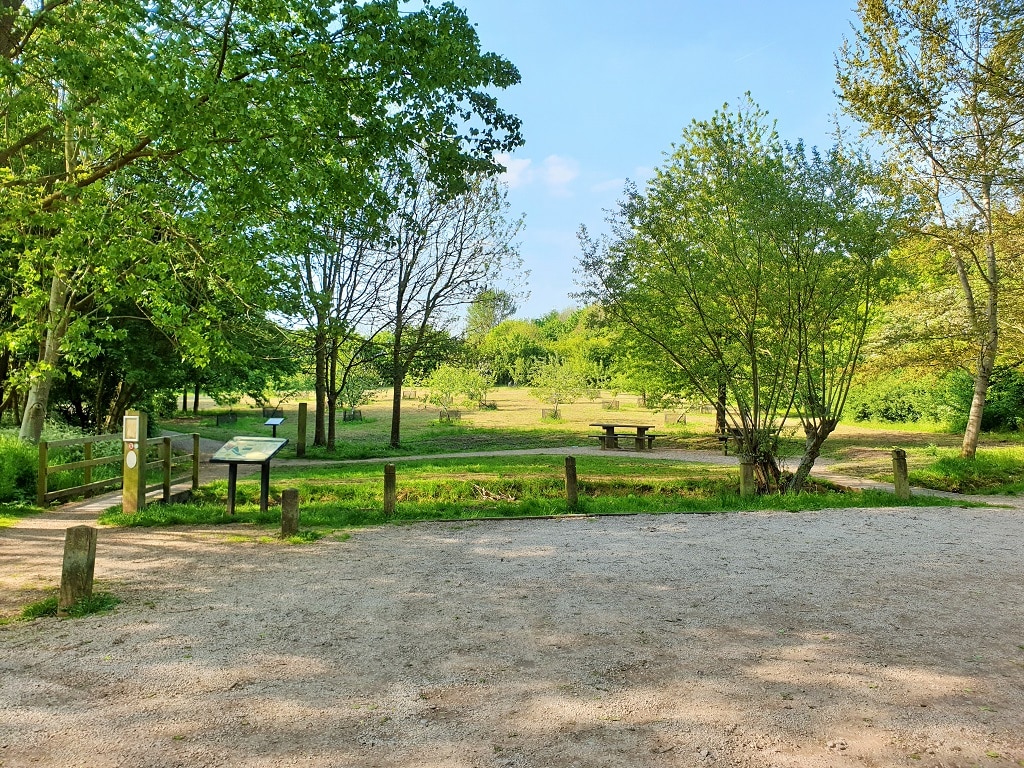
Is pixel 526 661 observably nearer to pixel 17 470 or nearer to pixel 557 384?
pixel 17 470

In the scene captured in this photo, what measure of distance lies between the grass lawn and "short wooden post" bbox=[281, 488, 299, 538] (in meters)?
0.77

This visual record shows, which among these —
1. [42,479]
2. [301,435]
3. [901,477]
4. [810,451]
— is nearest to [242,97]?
[42,479]

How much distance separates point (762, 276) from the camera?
11.2 meters

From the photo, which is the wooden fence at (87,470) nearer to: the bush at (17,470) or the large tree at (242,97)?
the bush at (17,470)

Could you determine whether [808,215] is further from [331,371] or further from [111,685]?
[331,371]

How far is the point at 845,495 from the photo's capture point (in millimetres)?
11266

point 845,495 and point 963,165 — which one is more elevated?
point 963,165

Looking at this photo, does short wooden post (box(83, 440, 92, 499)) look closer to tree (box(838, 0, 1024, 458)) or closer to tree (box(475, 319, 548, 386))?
tree (box(838, 0, 1024, 458))

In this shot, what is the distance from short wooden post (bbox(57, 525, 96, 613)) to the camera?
4.93 m

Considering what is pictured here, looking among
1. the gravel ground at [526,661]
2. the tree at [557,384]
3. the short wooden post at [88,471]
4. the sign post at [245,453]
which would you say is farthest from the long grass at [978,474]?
the tree at [557,384]

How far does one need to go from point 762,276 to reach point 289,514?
8.63 metres

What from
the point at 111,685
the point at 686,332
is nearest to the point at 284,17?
the point at 111,685

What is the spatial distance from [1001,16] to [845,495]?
735cm

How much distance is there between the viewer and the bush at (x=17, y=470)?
9.80 metres
